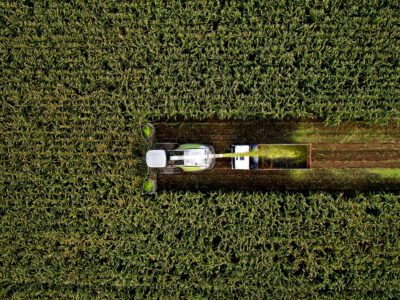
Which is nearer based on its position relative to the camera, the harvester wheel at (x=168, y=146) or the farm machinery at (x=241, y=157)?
the farm machinery at (x=241, y=157)

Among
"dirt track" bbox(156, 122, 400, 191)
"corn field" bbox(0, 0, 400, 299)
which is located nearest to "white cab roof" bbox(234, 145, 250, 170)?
"dirt track" bbox(156, 122, 400, 191)

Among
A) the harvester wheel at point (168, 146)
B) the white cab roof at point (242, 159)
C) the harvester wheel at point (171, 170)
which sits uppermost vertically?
the harvester wheel at point (168, 146)

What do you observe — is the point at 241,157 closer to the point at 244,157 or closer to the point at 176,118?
the point at 244,157

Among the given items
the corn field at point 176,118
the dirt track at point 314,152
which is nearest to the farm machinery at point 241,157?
the dirt track at point 314,152

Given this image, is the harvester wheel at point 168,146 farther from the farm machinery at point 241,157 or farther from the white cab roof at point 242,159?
the white cab roof at point 242,159

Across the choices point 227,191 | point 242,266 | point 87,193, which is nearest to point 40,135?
point 87,193

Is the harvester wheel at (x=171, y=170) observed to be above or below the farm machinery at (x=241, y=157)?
below

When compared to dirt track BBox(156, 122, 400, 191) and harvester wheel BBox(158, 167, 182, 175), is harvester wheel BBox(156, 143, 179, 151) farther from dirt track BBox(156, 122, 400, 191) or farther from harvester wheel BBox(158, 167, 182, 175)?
harvester wheel BBox(158, 167, 182, 175)
